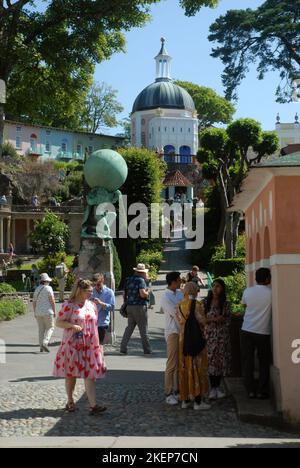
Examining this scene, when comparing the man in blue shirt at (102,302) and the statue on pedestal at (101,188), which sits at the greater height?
the statue on pedestal at (101,188)

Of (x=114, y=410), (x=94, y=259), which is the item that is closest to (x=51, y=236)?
(x=94, y=259)

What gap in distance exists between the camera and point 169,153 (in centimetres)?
8038

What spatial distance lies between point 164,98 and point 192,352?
7827cm

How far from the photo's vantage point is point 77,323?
8.68 metres

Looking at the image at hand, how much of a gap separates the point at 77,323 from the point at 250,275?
220 inches

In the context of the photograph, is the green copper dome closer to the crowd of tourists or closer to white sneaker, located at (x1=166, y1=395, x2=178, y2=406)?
the crowd of tourists

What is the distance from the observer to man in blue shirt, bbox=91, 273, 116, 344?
1259 cm

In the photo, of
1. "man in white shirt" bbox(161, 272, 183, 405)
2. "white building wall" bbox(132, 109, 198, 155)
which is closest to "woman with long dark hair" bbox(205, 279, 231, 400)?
"man in white shirt" bbox(161, 272, 183, 405)

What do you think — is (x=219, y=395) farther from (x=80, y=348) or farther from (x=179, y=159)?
(x=179, y=159)

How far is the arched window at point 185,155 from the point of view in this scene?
81.7 m

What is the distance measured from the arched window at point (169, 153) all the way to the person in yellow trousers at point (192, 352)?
229ft

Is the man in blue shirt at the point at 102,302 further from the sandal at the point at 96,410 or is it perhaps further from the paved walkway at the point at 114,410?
the sandal at the point at 96,410

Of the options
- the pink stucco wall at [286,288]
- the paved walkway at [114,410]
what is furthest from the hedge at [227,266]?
the pink stucco wall at [286,288]

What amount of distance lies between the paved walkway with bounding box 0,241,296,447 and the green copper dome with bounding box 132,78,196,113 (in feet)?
238
